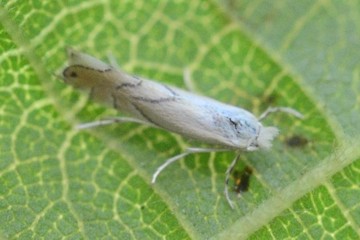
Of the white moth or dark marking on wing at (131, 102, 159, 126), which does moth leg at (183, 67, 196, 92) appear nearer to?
the white moth

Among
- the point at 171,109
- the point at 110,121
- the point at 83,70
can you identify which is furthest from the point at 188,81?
the point at 83,70

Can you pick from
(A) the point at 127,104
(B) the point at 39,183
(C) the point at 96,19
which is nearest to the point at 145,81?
(A) the point at 127,104

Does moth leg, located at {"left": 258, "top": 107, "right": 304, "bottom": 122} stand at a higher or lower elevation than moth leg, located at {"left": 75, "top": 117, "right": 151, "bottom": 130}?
higher

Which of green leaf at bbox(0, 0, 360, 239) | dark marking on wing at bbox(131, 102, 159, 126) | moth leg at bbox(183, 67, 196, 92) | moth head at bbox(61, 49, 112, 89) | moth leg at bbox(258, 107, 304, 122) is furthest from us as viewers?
moth leg at bbox(183, 67, 196, 92)

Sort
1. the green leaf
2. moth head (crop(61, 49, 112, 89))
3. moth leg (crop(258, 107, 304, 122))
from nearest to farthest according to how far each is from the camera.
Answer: the green leaf → moth head (crop(61, 49, 112, 89)) → moth leg (crop(258, 107, 304, 122))

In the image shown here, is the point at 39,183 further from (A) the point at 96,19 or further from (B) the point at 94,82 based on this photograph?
(A) the point at 96,19

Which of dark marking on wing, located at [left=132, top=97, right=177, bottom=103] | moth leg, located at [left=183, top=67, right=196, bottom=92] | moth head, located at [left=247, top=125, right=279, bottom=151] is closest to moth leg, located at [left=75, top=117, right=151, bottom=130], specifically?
dark marking on wing, located at [left=132, top=97, right=177, bottom=103]
